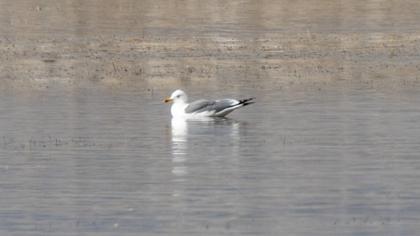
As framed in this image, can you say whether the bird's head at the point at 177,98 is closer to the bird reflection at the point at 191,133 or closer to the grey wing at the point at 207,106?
the grey wing at the point at 207,106

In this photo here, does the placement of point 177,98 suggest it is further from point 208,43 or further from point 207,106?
point 208,43

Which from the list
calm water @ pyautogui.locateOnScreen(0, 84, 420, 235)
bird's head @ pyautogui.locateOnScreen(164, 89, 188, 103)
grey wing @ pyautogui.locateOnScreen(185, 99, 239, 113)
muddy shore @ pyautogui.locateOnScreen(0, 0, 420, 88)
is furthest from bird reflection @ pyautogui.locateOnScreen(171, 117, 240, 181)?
muddy shore @ pyautogui.locateOnScreen(0, 0, 420, 88)

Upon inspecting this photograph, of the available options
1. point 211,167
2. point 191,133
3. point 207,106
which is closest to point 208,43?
point 207,106

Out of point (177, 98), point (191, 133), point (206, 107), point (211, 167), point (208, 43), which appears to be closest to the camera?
point (211, 167)

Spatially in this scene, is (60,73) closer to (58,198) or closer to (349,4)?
(58,198)

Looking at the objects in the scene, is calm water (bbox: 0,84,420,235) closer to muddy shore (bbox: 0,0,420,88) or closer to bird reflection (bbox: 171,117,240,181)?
bird reflection (bbox: 171,117,240,181)

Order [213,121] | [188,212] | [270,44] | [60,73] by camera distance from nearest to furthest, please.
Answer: [188,212], [213,121], [60,73], [270,44]

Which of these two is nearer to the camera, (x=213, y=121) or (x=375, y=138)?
(x=375, y=138)

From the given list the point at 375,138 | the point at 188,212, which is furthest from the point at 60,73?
the point at 188,212

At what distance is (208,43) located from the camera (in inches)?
1401

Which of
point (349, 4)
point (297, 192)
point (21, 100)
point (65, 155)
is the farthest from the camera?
point (349, 4)

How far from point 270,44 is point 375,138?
16.8 m

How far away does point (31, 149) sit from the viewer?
1762cm

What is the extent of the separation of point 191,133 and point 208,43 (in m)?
15.7
